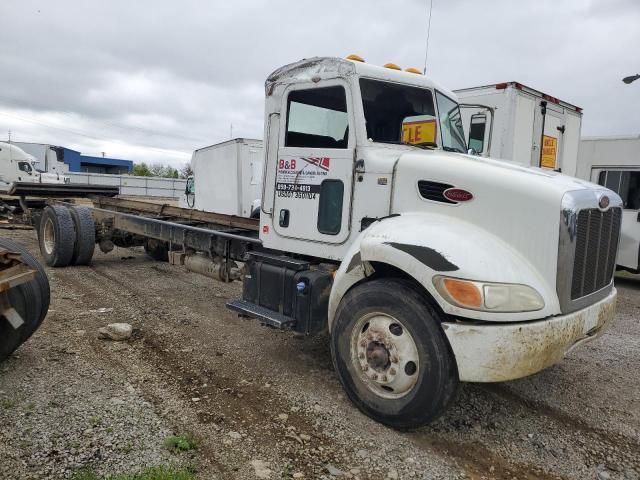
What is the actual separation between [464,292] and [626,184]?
8.96 m

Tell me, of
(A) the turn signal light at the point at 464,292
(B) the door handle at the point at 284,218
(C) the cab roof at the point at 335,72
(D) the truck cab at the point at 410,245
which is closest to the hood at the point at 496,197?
(D) the truck cab at the point at 410,245

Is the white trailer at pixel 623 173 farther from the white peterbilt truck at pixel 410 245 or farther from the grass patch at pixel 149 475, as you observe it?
the grass patch at pixel 149 475

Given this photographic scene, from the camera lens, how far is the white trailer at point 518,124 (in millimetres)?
8086

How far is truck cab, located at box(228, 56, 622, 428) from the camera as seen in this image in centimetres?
297

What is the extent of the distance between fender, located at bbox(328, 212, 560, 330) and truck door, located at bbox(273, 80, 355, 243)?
2.23ft

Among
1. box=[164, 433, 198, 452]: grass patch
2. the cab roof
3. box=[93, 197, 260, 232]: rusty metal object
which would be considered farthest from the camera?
box=[93, 197, 260, 232]: rusty metal object

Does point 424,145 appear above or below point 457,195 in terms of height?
above

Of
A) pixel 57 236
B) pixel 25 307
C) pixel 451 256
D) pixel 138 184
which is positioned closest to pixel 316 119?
pixel 451 256

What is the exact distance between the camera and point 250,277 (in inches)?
177

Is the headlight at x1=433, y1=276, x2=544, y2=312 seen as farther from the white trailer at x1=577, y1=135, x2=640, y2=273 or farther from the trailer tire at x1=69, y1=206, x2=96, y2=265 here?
the white trailer at x1=577, y1=135, x2=640, y2=273

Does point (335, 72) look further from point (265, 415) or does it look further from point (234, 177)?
point (234, 177)

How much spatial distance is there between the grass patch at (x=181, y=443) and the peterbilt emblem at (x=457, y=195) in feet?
7.63

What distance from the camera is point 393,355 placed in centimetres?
326

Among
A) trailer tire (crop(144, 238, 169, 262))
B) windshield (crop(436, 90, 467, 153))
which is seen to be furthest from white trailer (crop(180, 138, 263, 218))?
windshield (crop(436, 90, 467, 153))
